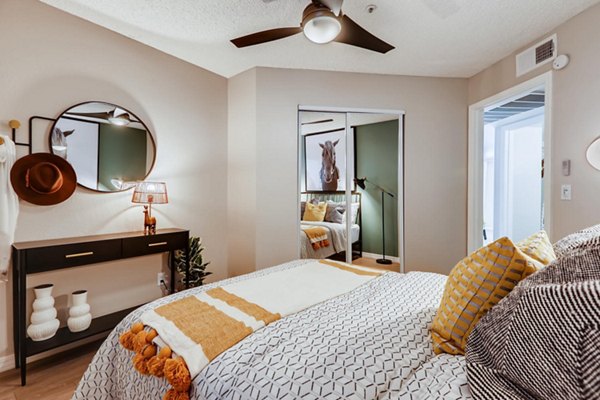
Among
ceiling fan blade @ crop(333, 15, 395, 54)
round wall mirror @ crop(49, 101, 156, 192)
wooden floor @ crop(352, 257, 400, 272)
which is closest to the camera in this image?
ceiling fan blade @ crop(333, 15, 395, 54)

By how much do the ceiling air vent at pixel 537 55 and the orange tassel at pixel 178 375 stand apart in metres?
3.29

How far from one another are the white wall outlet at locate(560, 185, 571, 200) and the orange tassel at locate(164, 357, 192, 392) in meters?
2.85

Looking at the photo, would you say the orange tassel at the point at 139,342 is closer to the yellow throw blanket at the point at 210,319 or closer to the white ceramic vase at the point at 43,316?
the yellow throw blanket at the point at 210,319

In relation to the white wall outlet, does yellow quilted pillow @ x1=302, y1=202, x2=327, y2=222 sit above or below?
below

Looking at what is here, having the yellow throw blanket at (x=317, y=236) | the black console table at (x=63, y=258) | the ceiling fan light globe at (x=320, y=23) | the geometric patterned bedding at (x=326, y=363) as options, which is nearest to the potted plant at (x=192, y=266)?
the black console table at (x=63, y=258)

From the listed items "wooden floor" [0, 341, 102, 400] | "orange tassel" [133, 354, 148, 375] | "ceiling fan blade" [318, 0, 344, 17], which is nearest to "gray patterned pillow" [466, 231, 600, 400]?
"orange tassel" [133, 354, 148, 375]

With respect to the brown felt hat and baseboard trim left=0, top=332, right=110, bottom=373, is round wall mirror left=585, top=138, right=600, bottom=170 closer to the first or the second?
the brown felt hat

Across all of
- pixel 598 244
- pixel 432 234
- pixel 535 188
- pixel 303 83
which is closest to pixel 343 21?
pixel 303 83

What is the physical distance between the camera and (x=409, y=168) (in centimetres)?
341

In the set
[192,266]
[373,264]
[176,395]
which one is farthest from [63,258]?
[373,264]

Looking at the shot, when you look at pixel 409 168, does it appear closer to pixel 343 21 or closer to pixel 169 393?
pixel 343 21

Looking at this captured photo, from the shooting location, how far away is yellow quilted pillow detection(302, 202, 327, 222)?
11.0 ft

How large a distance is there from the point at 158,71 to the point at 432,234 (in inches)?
134

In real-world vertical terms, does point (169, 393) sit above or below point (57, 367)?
above
